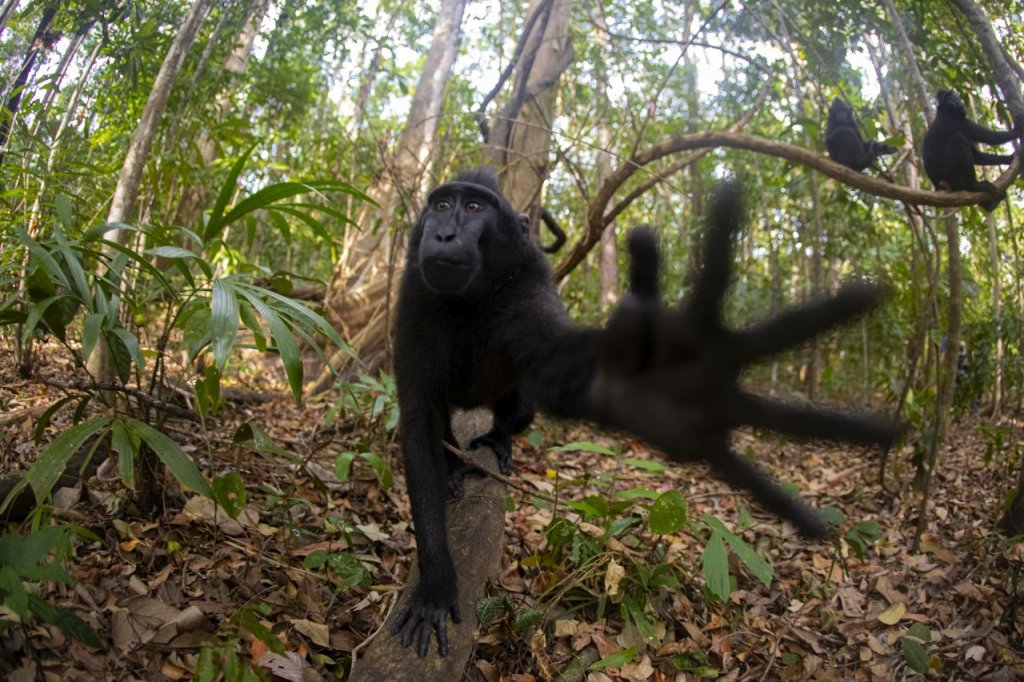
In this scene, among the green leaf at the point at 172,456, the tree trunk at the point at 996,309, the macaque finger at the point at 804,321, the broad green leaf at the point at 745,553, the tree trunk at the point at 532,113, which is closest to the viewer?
the macaque finger at the point at 804,321

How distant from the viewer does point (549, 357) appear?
2.46m

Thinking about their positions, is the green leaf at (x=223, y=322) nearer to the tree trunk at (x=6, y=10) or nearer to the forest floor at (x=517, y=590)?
the forest floor at (x=517, y=590)

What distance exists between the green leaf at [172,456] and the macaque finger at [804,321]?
2.07 metres

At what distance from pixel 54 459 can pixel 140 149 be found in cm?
234

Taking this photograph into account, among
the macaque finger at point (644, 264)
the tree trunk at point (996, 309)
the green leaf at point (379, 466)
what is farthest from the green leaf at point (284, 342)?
the tree trunk at point (996, 309)

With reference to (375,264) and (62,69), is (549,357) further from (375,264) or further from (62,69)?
(375,264)

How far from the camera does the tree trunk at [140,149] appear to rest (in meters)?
3.89

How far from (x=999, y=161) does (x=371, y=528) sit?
5.08 metres

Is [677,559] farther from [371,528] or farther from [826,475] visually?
[826,475]

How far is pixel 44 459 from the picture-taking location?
2.37 m

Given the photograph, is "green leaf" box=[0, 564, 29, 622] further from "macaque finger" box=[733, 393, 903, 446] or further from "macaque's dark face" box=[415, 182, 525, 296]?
"macaque finger" box=[733, 393, 903, 446]

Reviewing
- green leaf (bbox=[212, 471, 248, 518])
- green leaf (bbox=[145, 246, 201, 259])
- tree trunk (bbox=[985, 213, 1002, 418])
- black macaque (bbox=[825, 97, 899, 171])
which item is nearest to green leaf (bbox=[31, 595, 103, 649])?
green leaf (bbox=[212, 471, 248, 518])

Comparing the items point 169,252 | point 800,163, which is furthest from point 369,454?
point 800,163

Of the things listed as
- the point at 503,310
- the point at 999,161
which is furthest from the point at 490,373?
the point at 999,161
